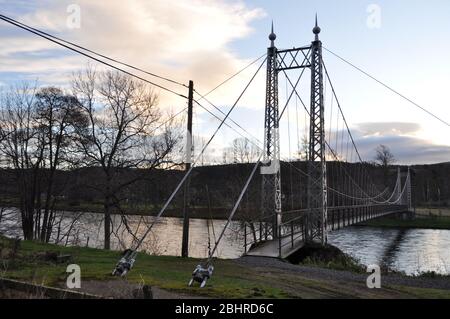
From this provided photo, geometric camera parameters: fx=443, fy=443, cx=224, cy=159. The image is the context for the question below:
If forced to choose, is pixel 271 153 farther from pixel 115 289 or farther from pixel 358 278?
pixel 115 289

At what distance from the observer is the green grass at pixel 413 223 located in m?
56.9

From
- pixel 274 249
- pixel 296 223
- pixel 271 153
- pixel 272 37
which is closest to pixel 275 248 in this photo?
pixel 274 249

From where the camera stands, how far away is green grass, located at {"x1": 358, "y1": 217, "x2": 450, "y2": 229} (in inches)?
2242

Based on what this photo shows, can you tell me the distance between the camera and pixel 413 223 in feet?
195

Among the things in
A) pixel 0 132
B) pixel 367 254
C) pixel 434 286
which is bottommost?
Answer: pixel 367 254

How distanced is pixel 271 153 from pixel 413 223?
4758 centimetres

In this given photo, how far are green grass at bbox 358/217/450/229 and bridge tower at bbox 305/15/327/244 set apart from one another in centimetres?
4088

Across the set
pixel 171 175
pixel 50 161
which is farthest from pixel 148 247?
pixel 50 161

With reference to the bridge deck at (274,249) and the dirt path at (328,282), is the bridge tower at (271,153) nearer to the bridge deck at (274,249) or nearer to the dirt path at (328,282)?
the bridge deck at (274,249)
